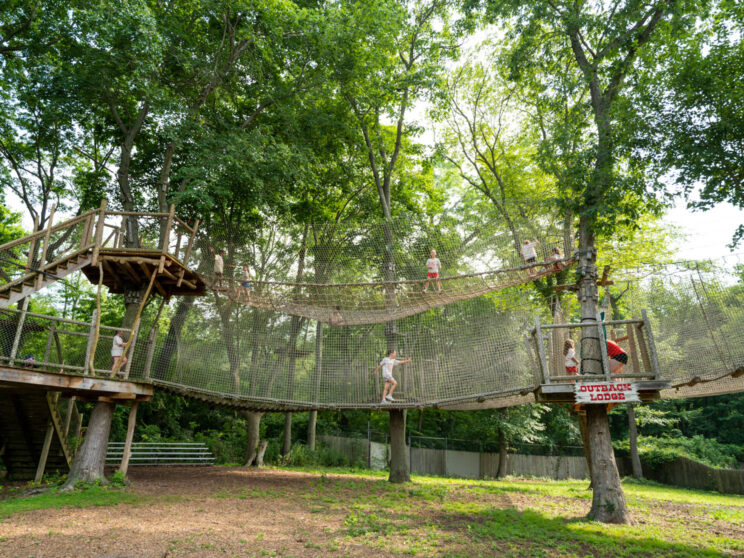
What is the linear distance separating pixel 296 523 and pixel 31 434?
7456mm

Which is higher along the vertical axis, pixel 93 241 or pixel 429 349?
pixel 93 241

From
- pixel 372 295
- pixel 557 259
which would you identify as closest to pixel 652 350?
pixel 557 259

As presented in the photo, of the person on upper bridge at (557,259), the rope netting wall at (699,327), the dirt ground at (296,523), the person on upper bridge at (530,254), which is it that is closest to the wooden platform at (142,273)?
the dirt ground at (296,523)

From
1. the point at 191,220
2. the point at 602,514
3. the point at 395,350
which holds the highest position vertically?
the point at 191,220

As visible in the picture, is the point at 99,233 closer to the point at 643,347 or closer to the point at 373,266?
the point at 373,266

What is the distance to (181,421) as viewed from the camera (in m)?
19.3

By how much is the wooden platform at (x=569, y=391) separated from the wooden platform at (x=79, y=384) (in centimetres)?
770

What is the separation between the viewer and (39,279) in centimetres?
864

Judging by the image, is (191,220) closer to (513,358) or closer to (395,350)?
(395,350)

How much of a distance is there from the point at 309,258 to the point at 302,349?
8.84 ft

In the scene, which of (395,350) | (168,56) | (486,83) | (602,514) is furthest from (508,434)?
(168,56)

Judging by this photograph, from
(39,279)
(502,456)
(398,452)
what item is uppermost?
(39,279)

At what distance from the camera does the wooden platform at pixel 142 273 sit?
9.28 m

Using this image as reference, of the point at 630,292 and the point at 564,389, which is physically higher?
the point at 630,292
